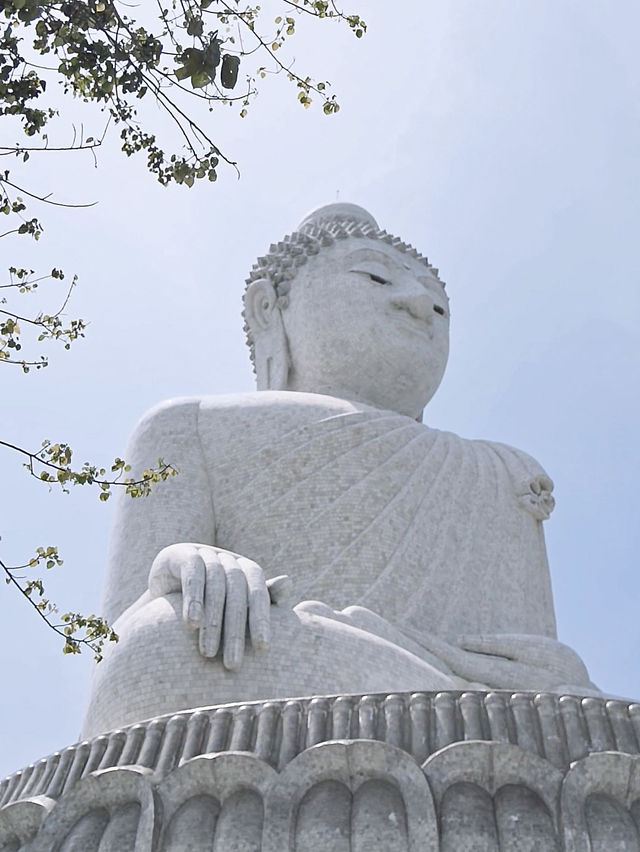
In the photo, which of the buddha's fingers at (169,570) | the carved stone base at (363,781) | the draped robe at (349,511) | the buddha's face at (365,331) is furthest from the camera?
the buddha's face at (365,331)

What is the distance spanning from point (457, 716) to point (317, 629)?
150 centimetres

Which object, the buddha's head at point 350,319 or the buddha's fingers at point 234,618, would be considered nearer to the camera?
the buddha's fingers at point 234,618

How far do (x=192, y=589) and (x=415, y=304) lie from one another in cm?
377

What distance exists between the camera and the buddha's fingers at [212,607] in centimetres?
582

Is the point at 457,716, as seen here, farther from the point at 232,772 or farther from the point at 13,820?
the point at 13,820

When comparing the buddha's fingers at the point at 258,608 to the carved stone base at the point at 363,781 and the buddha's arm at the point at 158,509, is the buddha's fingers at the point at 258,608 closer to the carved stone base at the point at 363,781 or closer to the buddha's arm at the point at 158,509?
the carved stone base at the point at 363,781

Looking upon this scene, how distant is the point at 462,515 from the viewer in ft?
27.9

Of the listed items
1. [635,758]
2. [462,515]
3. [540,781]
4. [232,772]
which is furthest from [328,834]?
[462,515]

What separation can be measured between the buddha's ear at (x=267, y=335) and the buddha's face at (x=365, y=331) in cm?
7

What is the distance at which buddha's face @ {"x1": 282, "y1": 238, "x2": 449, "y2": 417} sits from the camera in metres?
9.18

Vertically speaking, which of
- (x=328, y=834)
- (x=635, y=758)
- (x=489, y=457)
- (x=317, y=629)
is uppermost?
(x=489, y=457)

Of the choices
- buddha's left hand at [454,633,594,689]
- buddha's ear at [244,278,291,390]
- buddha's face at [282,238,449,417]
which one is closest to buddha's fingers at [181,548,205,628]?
buddha's left hand at [454,633,594,689]

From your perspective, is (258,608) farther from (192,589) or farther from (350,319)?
(350,319)

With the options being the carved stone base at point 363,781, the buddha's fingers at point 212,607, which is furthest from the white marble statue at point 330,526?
the carved stone base at point 363,781
